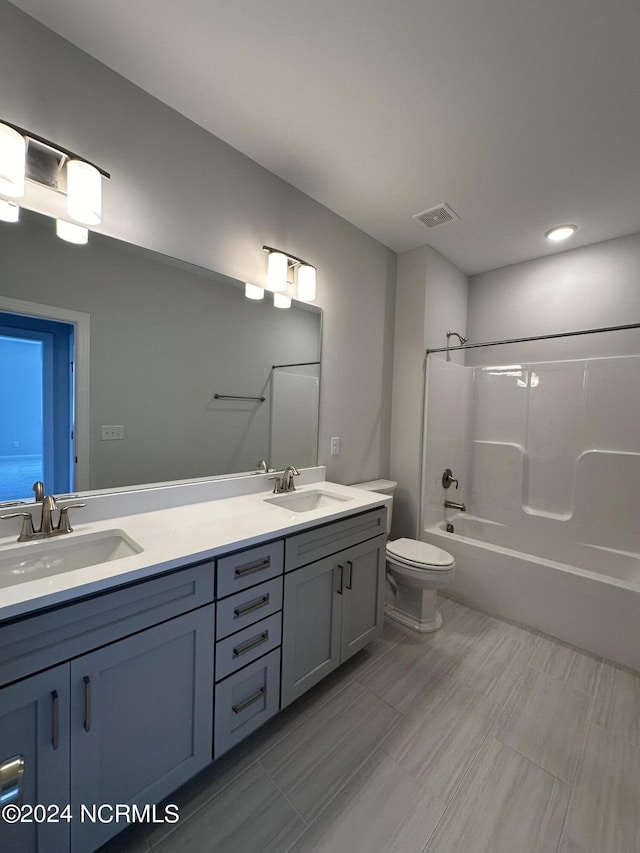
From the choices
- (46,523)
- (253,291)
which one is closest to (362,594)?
(46,523)

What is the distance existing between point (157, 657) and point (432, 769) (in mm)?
1100

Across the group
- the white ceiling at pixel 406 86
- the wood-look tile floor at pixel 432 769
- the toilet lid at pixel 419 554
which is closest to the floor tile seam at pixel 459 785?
the wood-look tile floor at pixel 432 769

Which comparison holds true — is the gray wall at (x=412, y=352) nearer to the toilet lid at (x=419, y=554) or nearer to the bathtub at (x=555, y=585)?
the bathtub at (x=555, y=585)

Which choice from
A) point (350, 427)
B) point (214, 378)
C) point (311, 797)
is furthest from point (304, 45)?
point (311, 797)

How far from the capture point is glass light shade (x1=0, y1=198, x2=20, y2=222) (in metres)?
1.10

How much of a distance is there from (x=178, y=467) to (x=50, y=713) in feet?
2.92

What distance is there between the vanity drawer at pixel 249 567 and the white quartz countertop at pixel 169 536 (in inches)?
1.6

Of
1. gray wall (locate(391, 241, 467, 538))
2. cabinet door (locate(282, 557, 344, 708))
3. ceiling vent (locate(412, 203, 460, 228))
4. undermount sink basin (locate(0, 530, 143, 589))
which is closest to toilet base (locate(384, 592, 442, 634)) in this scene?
gray wall (locate(391, 241, 467, 538))

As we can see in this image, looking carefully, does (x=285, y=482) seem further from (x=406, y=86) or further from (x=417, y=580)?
(x=406, y=86)

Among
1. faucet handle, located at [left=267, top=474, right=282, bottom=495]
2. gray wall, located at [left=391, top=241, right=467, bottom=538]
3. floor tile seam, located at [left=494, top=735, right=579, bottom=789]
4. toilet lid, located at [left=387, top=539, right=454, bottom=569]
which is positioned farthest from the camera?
gray wall, located at [left=391, top=241, right=467, bottom=538]

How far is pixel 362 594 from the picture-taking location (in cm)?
170

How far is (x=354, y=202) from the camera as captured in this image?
2088 millimetres

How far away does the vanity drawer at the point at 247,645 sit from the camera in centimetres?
113

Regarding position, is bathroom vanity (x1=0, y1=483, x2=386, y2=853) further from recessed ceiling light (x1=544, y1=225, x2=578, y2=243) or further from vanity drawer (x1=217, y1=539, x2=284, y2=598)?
recessed ceiling light (x1=544, y1=225, x2=578, y2=243)
